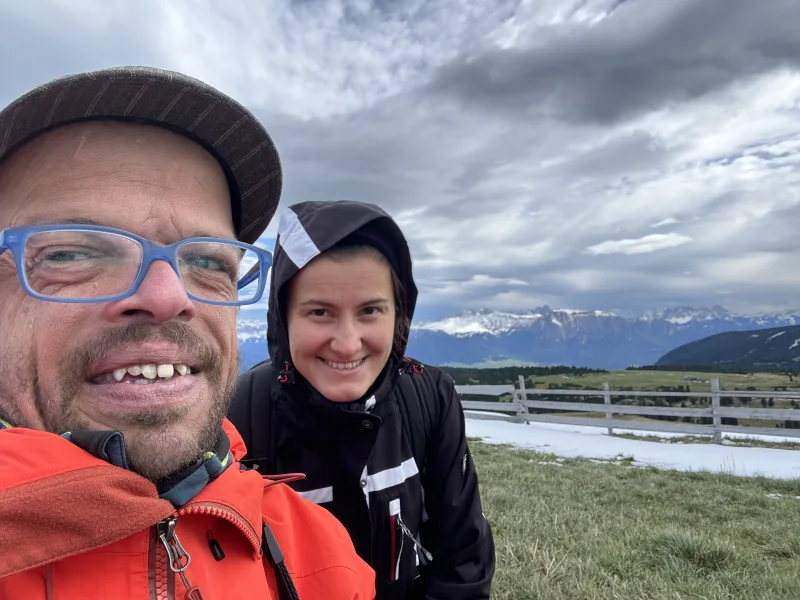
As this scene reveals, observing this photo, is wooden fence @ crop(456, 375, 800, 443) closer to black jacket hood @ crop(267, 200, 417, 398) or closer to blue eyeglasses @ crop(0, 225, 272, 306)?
black jacket hood @ crop(267, 200, 417, 398)

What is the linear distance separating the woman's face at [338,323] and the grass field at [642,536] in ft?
6.99

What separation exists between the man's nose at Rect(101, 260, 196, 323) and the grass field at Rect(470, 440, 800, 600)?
3039 mm

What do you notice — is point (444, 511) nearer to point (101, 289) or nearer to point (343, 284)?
point (343, 284)

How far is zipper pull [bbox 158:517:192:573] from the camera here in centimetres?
98

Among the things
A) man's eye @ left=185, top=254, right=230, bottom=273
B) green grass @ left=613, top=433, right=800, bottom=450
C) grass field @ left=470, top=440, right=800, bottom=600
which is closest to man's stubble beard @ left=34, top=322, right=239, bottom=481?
man's eye @ left=185, top=254, right=230, bottom=273

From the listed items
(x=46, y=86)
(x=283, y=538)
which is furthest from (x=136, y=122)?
(x=283, y=538)

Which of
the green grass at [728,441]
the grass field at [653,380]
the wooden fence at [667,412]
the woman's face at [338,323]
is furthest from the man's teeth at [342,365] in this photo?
the grass field at [653,380]

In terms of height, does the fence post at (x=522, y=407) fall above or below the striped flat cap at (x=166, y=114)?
below

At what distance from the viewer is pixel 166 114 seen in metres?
1.40

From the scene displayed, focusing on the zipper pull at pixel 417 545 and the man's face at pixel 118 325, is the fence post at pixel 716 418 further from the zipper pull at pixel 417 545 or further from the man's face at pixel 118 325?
the man's face at pixel 118 325

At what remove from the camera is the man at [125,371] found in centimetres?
89

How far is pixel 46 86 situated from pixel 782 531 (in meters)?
6.72

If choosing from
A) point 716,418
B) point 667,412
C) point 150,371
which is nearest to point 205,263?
point 150,371

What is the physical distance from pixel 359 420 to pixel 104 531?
127cm
